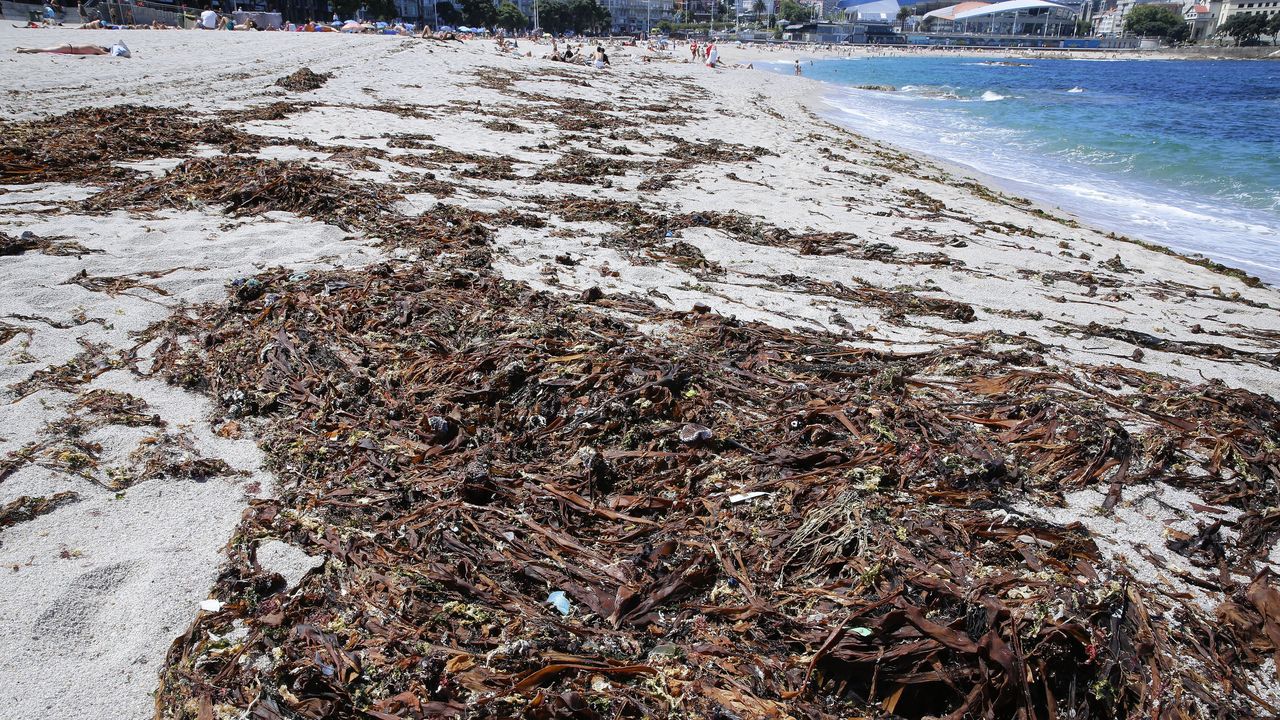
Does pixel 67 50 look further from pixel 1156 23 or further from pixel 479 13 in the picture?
pixel 1156 23

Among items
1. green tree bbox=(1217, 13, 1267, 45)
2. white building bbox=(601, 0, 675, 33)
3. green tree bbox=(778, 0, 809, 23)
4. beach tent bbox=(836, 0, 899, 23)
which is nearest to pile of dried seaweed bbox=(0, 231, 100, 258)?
white building bbox=(601, 0, 675, 33)

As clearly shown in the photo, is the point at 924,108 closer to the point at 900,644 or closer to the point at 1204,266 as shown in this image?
the point at 1204,266

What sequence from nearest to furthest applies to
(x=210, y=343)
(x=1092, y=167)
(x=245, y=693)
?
(x=245, y=693) < (x=210, y=343) < (x=1092, y=167)

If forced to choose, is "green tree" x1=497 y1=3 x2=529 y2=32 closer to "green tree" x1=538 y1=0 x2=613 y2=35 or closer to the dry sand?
"green tree" x1=538 y1=0 x2=613 y2=35

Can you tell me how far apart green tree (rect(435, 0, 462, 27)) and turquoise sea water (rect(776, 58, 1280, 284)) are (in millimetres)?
57845

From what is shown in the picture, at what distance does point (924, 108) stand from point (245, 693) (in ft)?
95.2

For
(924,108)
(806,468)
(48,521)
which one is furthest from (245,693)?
(924,108)

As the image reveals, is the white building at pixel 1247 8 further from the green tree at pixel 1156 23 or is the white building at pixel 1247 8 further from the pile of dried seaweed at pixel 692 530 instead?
the pile of dried seaweed at pixel 692 530

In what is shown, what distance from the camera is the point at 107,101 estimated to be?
9.77 metres

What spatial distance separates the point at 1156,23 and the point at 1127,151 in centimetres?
13131

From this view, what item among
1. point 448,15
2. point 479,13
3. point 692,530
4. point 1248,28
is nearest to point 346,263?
point 692,530

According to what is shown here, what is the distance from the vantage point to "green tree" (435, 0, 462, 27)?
7462cm

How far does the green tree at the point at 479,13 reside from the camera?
72.3 metres

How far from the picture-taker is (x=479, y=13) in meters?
72.9
